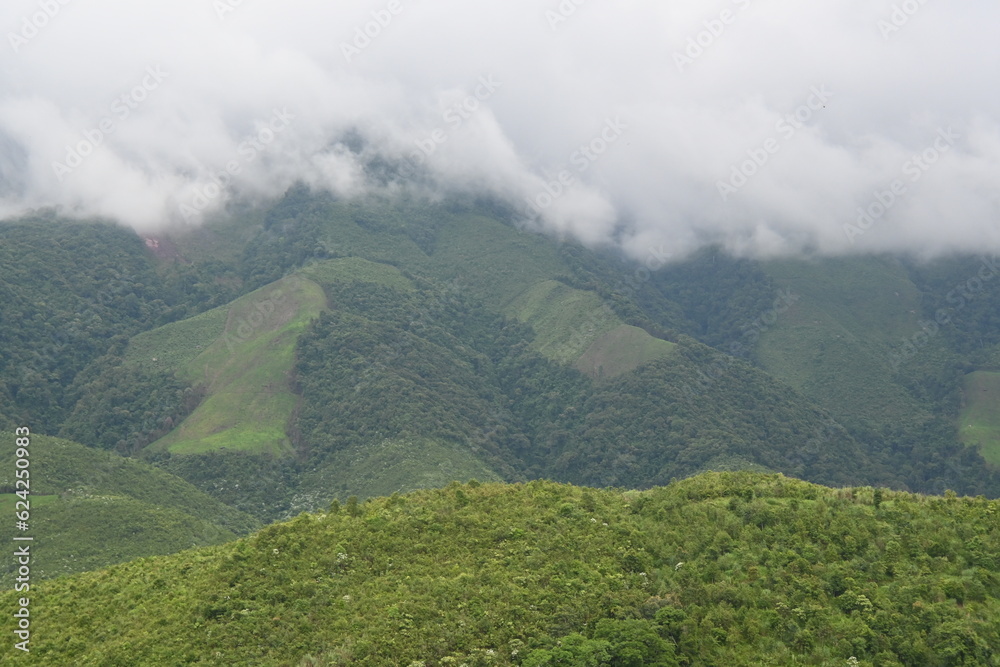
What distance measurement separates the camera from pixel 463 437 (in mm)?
183625

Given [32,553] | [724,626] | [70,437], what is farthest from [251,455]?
[724,626]

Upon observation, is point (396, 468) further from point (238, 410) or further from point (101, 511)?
point (101, 511)

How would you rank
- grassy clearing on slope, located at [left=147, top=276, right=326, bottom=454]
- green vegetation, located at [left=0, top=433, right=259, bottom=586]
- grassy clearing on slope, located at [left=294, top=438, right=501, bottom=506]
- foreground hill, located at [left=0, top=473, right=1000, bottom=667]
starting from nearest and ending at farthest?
foreground hill, located at [left=0, top=473, right=1000, bottom=667] < green vegetation, located at [left=0, top=433, right=259, bottom=586] < grassy clearing on slope, located at [left=294, top=438, right=501, bottom=506] < grassy clearing on slope, located at [left=147, top=276, right=326, bottom=454]

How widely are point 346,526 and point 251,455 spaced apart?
449 ft

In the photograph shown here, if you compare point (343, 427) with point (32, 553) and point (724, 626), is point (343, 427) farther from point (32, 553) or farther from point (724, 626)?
point (724, 626)

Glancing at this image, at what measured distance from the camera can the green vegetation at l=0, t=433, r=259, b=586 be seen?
94438mm

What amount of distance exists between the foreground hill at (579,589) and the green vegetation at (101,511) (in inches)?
2365

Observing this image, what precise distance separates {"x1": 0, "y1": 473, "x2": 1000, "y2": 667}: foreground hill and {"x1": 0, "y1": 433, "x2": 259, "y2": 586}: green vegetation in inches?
2365

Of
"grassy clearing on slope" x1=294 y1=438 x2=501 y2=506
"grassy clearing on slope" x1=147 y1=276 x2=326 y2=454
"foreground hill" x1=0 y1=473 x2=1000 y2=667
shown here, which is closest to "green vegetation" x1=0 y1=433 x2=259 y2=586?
"grassy clearing on slope" x1=294 y1=438 x2=501 y2=506

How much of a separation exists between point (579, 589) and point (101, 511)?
89622 mm

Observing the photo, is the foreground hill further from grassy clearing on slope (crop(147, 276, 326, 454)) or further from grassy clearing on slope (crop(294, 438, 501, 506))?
grassy clearing on slope (crop(147, 276, 326, 454))

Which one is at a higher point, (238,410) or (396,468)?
(396,468)

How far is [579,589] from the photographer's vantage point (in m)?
33.2

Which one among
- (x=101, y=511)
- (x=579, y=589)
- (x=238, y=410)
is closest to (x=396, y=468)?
(x=238, y=410)
